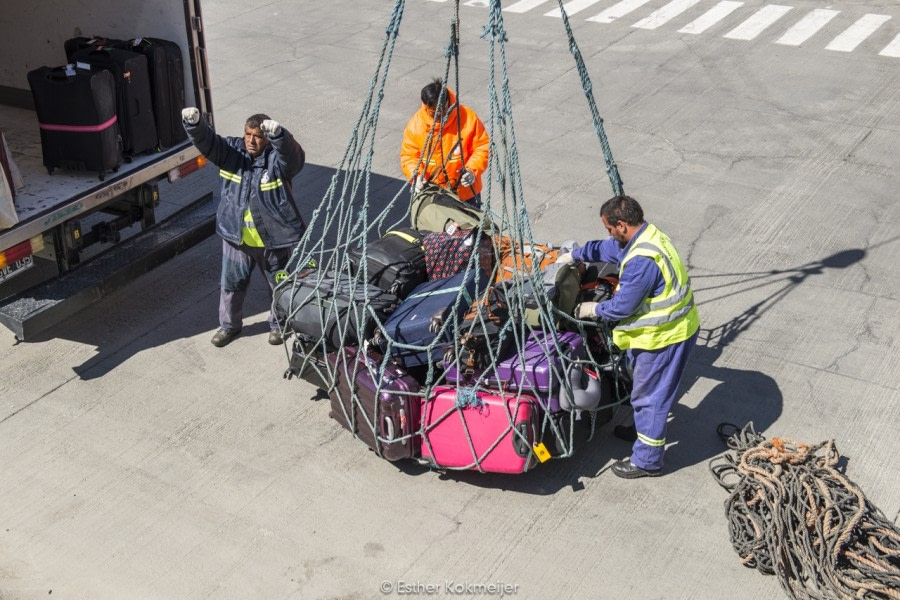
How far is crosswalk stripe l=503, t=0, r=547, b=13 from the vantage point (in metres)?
14.6

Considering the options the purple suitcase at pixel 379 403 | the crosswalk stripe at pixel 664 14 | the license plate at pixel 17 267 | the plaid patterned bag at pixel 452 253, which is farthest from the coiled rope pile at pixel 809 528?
the crosswalk stripe at pixel 664 14

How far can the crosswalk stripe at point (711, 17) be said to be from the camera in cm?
1361

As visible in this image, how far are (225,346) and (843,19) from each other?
430 inches

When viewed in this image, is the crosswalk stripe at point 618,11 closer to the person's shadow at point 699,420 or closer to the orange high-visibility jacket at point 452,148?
the orange high-visibility jacket at point 452,148

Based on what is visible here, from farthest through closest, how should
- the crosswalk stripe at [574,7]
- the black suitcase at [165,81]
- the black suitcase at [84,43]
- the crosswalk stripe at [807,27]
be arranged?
the crosswalk stripe at [574,7] → the crosswalk stripe at [807,27] → the black suitcase at [84,43] → the black suitcase at [165,81]

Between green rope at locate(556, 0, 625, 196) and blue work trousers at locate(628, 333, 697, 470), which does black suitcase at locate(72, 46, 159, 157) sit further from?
blue work trousers at locate(628, 333, 697, 470)

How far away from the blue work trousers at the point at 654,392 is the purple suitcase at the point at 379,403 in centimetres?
119

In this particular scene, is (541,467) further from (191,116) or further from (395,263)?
(191,116)

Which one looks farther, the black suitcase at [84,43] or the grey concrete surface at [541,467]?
the black suitcase at [84,43]

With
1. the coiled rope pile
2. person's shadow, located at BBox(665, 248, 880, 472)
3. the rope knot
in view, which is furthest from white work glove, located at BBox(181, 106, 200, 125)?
the coiled rope pile

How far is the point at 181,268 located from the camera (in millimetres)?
7844

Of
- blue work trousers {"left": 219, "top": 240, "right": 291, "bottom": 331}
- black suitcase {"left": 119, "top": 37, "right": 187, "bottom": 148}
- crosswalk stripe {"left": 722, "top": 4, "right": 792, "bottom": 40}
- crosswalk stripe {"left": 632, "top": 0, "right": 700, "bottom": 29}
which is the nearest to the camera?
blue work trousers {"left": 219, "top": 240, "right": 291, "bottom": 331}

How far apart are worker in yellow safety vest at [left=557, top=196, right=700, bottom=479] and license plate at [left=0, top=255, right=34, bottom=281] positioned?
3523 mm

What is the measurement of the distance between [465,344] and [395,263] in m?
1.04
